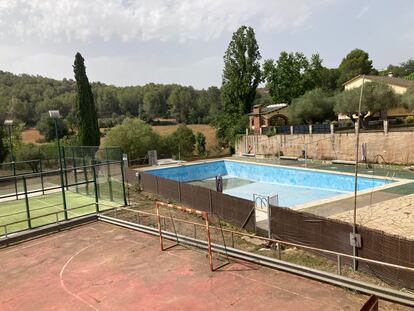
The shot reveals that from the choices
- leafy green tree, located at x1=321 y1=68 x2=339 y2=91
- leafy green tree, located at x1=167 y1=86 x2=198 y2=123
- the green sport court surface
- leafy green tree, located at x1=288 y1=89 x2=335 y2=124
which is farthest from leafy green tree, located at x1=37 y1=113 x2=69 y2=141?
leafy green tree, located at x1=321 y1=68 x2=339 y2=91

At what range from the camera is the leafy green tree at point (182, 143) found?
140ft

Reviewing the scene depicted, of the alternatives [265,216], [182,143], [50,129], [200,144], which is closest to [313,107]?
[200,144]

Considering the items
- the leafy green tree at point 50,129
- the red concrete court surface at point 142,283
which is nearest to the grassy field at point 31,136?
the leafy green tree at point 50,129

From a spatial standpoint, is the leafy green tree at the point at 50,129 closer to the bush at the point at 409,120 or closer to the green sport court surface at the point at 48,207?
the green sport court surface at the point at 48,207

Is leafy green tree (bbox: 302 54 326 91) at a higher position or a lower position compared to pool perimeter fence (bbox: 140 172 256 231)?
higher

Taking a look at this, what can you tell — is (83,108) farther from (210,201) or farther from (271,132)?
(210,201)

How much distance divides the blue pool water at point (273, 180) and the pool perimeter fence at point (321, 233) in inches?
302

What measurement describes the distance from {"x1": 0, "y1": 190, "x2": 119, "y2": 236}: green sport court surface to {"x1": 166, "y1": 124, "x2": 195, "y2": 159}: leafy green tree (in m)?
19.2

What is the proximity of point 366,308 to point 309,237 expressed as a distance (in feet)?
21.7

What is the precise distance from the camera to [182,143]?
1724 inches

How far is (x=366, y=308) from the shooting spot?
4.68 meters

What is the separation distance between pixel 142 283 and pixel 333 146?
25.1 meters

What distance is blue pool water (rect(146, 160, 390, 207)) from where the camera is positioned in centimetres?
2450

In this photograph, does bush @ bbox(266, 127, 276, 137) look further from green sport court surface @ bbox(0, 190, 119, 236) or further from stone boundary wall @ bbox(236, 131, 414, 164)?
green sport court surface @ bbox(0, 190, 119, 236)
